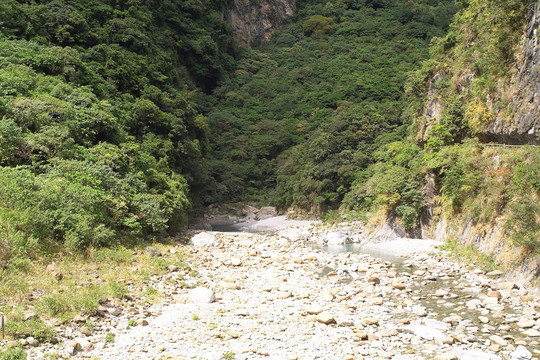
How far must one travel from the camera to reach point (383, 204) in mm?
26766

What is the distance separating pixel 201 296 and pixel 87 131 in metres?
13.5

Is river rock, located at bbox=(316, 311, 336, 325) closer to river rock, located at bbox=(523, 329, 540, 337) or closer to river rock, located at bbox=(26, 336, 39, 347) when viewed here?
river rock, located at bbox=(523, 329, 540, 337)

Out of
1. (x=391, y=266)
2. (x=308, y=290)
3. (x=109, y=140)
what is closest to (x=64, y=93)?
(x=109, y=140)

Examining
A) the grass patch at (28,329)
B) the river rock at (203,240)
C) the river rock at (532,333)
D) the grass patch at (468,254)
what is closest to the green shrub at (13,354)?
the grass patch at (28,329)

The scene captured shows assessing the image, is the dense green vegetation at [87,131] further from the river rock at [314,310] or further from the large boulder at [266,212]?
the large boulder at [266,212]

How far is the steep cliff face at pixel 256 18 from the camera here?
9281 cm

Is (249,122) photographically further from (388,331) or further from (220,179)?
(388,331)

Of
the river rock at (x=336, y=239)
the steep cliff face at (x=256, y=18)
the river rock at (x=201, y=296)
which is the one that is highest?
the steep cliff face at (x=256, y=18)

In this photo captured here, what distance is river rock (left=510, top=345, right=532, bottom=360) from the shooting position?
864 cm

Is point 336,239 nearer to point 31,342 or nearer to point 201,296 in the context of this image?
point 201,296

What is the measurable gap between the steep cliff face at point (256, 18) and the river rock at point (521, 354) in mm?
91119

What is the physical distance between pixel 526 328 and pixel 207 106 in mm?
66496

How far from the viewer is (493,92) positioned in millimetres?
20109

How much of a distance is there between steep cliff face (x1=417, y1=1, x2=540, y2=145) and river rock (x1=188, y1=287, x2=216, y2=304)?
13926 mm
